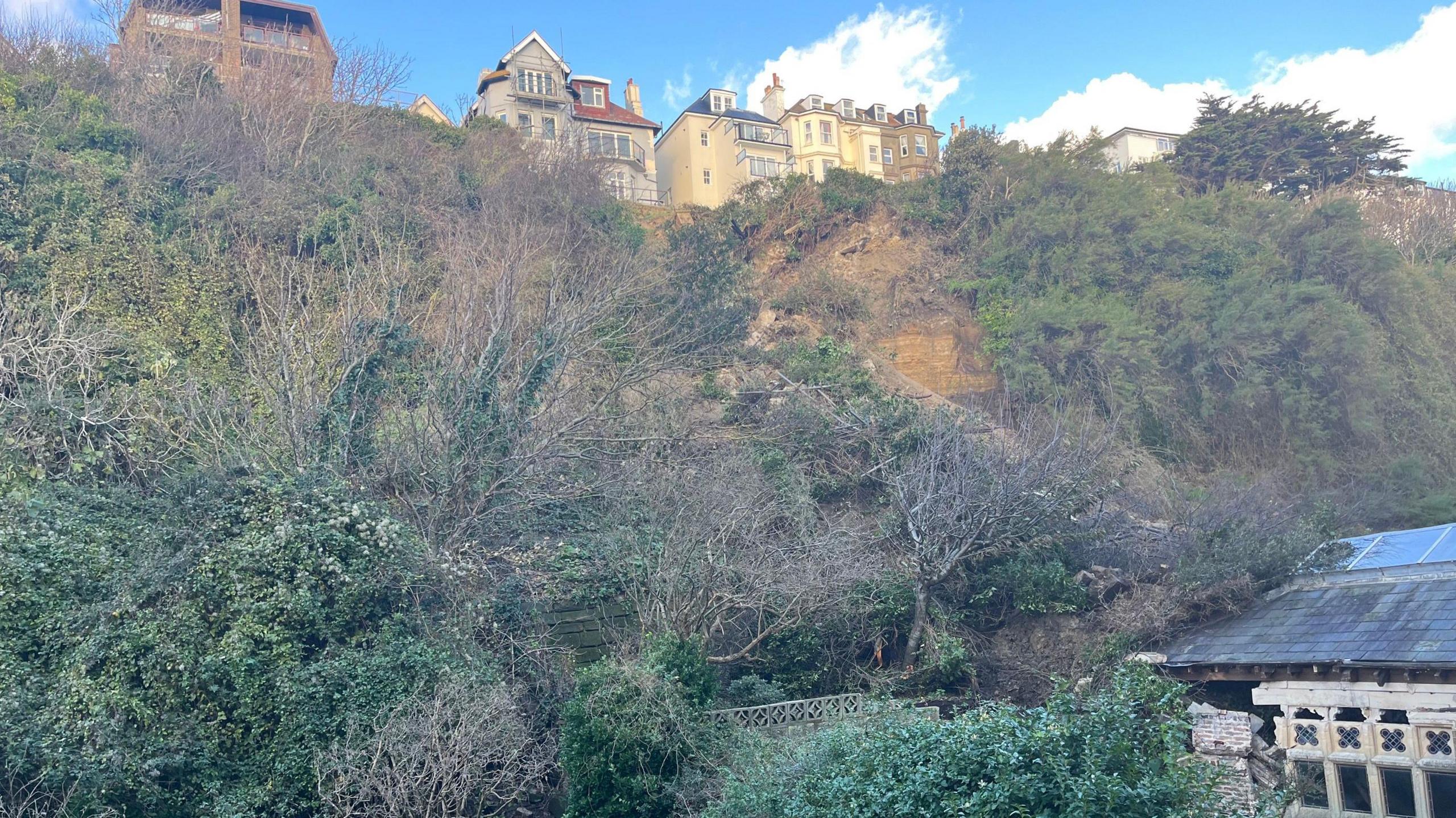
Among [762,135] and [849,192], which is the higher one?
[762,135]

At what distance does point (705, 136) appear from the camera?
144ft

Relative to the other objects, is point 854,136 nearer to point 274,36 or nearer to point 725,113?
point 725,113

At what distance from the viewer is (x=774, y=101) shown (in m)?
48.3

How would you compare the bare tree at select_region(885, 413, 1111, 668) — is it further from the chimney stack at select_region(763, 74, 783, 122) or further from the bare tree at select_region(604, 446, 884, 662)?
the chimney stack at select_region(763, 74, 783, 122)

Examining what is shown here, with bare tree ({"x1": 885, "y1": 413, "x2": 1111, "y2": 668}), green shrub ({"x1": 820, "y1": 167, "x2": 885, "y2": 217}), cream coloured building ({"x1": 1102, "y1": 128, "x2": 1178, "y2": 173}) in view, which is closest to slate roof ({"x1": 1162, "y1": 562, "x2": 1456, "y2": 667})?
bare tree ({"x1": 885, "y1": 413, "x2": 1111, "y2": 668})

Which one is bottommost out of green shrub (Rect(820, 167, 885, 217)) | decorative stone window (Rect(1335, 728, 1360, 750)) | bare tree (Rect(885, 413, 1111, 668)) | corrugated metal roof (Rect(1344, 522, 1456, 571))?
decorative stone window (Rect(1335, 728, 1360, 750))

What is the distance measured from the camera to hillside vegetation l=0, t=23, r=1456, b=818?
11.2 metres

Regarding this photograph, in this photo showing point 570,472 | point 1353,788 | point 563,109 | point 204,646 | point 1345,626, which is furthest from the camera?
point 563,109

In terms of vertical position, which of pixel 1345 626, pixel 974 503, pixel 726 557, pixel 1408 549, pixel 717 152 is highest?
pixel 717 152

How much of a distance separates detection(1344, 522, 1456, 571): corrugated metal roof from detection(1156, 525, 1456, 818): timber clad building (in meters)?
0.06

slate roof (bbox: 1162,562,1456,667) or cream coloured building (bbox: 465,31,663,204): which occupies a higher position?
cream coloured building (bbox: 465,31,663,204)

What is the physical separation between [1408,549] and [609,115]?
36.9 meters

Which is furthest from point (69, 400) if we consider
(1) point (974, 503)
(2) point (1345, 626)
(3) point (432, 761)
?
(2) point (1345, 626)

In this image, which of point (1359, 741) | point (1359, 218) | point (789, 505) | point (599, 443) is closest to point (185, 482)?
point (599, 443)
